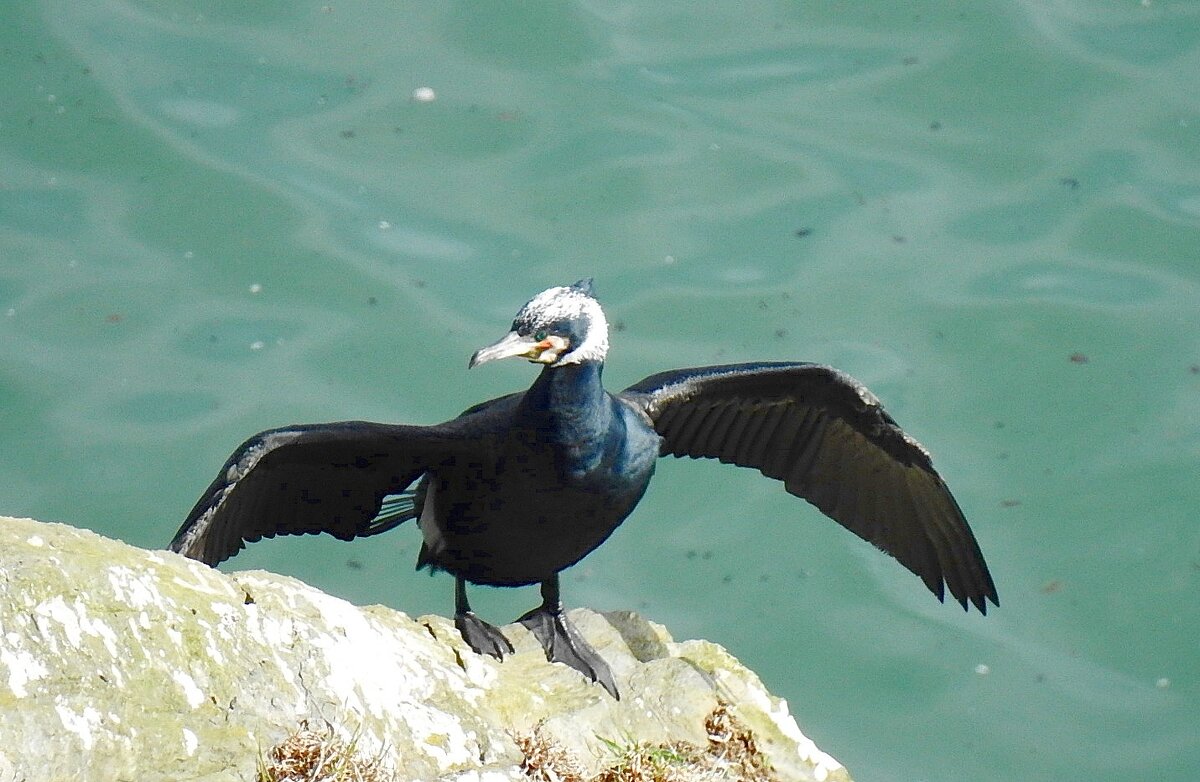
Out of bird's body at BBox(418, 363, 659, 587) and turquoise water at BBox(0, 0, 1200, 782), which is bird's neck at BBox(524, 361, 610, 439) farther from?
turquoise water at BBox(0, 0, 1200, 782)

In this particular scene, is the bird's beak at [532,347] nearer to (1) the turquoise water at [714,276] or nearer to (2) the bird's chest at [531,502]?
(2) the bird's chest at [531,502]

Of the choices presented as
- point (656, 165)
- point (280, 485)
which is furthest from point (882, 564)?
point (280, 485)

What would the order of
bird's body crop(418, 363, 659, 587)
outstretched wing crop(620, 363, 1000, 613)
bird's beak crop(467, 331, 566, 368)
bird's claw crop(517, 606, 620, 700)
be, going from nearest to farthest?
bird's claw crop(517, 606, 620, 700)
bird's beak crop(467, 331, 566, 368)
bird's body crop(418, 363, 659, 587)
outstretched wing crop(620, 363, 1000, 613)

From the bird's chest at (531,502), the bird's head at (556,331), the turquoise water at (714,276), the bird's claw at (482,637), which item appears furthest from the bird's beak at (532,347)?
the turquoise water at (714,276)

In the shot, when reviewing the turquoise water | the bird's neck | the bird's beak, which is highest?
the bird's beak

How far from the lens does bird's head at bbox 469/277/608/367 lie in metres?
4.25

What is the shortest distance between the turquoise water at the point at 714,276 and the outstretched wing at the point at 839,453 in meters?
1.02

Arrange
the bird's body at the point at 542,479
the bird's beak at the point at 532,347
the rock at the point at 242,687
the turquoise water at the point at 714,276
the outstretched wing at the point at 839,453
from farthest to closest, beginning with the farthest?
the turquoise water at the point at 714,276
the outstretched wing at the point at 839,453
the bird's body at the point at 542,479
the bird's beak at the point at 532,347
the rock at the point at 242,687

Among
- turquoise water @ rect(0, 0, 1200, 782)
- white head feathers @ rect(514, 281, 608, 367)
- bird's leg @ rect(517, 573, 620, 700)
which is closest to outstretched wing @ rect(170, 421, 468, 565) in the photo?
white head feathers @ rect(514, 281, 608, 367)

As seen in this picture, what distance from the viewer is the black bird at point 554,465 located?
430cm

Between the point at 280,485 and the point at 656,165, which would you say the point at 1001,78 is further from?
the point at 280,485

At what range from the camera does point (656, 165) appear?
25.2 ft

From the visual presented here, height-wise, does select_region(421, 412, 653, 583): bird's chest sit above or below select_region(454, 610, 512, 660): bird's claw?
above

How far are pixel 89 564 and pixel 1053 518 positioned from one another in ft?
14.3
